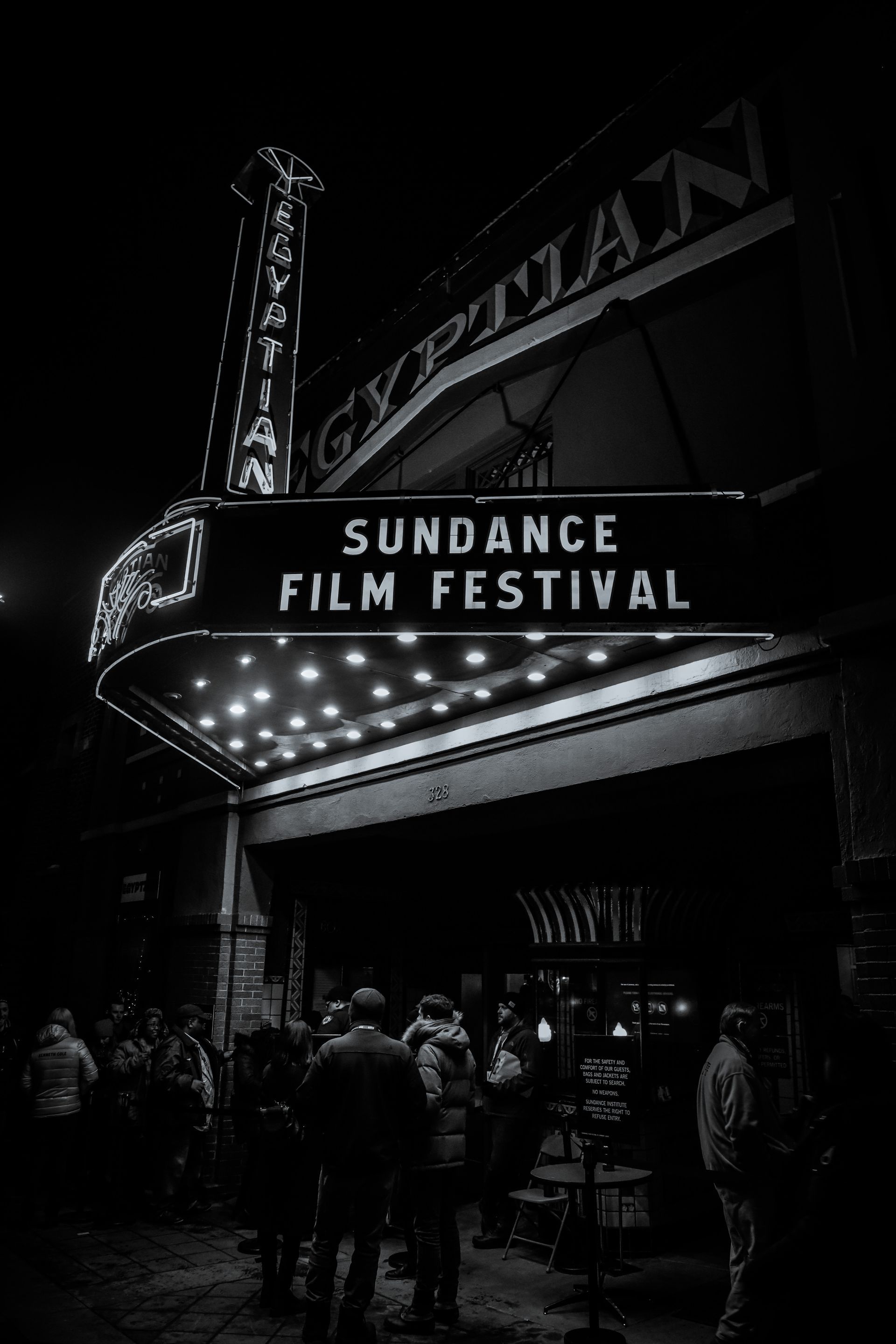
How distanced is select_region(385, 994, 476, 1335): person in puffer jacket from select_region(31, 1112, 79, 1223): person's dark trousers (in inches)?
169

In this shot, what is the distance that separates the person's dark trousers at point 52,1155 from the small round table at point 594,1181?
16.5 ft

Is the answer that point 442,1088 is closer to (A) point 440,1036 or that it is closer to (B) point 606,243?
(A) point 440,1036

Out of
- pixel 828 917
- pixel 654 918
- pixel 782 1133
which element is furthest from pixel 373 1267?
pixel 828 917

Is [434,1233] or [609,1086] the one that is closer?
[434,1233]

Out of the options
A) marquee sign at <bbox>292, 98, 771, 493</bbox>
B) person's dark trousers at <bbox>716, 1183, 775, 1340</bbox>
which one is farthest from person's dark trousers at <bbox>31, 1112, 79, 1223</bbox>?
marquee sign at <bbox>292, 98, 771, 493</bbox>

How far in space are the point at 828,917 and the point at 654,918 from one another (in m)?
1.75

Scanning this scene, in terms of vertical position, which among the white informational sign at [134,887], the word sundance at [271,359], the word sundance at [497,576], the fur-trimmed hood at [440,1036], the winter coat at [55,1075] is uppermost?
the word sundance at [271,359]

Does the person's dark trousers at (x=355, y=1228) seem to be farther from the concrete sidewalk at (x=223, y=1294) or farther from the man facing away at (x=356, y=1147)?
the concrete sidewalk at (x=223, y=1294)

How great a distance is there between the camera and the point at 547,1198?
22.7 feet

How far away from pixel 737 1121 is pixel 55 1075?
6729 mm

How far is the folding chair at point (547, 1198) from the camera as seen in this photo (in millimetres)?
6805

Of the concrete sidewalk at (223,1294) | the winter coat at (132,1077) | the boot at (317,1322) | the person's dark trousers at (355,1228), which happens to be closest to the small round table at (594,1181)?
the concrete sidewalk at (223,1294)

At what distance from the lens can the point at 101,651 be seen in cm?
827

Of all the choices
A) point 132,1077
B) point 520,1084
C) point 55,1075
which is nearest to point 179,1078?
point 132,1077
